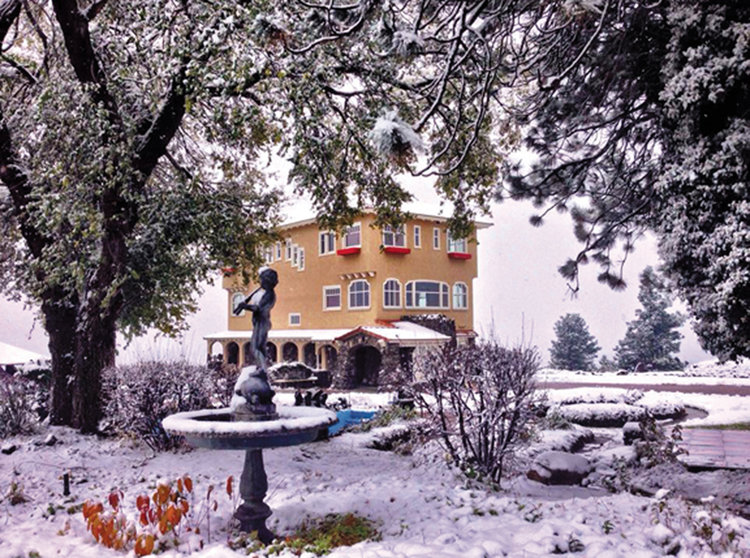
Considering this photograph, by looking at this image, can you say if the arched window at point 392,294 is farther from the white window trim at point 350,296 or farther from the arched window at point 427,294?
the white window trim at point 350,296

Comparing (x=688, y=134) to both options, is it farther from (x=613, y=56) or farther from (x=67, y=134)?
(x=67, y=134)

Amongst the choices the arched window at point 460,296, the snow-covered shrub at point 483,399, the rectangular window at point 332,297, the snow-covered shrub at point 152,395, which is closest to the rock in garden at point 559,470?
the snow-covered shrub at point 483,399

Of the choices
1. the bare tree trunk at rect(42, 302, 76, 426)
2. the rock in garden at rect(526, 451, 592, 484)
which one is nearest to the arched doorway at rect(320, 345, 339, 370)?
the bare tree trunk at rect(42, 302, 76, 426)

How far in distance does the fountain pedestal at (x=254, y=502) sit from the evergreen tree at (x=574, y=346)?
35.8 meters

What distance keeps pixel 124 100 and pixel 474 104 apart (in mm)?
6494

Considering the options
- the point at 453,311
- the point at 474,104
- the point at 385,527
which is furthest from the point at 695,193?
the point at 453,311

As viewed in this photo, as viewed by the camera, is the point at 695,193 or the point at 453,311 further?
the point at 453,311

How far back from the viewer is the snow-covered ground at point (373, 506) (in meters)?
5.20

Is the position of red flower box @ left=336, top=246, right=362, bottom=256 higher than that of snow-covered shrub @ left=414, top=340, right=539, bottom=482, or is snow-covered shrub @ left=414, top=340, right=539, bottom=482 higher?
red flower box @ left=336, top=246, right=362, bottom=256

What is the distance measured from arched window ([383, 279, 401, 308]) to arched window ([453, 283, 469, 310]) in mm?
3682

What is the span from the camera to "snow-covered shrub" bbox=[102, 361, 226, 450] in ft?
32.5

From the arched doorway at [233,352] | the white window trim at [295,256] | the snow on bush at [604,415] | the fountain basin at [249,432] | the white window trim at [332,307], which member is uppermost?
the white window trim at [295,256]

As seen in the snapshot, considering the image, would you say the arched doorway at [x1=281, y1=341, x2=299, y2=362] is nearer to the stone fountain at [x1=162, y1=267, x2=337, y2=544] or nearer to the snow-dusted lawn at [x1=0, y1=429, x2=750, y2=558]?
the snow-dusted lawn at [x1=0, y1=429, x2=750, y2=558]

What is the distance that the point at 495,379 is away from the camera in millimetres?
7836
